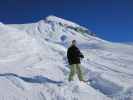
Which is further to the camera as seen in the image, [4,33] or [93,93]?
[4,33]

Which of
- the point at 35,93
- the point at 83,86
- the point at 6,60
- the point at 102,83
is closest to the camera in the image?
the point at 35,93

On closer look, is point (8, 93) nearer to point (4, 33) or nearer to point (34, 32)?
point (4, 33)

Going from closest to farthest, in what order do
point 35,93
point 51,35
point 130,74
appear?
point 35,93 < point 130,74 < point 51,35

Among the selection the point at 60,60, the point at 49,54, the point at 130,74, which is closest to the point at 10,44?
the point at 49,54

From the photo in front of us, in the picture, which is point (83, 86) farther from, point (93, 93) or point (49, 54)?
point (49, 54)

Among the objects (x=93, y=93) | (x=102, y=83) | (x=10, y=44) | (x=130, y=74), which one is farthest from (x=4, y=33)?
(x=93, y=93)

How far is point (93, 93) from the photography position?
46.9 ft

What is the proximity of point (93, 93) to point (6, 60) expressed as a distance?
12874 mm

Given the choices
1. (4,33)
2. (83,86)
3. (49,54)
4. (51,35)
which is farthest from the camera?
(51,35)

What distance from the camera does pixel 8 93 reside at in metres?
14.1

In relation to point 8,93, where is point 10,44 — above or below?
above

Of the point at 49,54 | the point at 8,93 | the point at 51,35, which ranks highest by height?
the point at 51,35

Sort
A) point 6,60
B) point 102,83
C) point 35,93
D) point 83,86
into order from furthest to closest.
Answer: point 6,60 → point 102,83 → point 83,86 → point 35,93

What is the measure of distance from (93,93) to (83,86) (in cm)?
89
